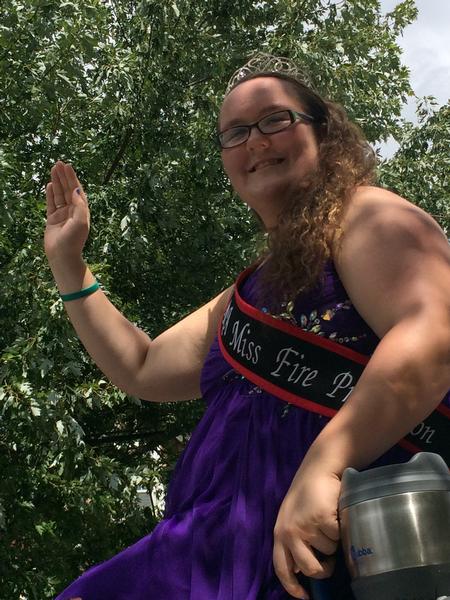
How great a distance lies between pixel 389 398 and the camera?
1.39 meters

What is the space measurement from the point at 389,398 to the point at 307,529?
237 mm

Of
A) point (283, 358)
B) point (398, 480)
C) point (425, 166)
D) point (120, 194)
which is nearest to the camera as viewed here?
point (398, 480)

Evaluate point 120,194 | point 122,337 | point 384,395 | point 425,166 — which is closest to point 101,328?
point 122,337

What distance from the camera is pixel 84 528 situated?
7.13 meters

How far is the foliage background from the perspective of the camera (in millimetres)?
6203

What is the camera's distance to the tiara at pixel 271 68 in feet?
6.66

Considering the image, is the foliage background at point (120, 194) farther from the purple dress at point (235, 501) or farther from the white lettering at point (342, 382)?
the white lettering at point (342, 382)

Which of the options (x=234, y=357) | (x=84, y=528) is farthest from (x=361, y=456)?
(x=84, y=528)

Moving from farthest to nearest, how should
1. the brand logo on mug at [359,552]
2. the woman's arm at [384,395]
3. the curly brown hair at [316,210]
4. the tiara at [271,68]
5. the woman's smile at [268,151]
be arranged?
the tiara at [271,68] → the woman's smile at [268,151] → the curly brown hair at [316,210] → the woman's arm at [384,395] → the brand logo on mug at [359,552]

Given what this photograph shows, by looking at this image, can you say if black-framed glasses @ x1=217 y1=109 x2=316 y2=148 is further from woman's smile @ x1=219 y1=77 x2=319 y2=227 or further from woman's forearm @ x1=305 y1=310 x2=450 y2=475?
woman's forearm @ x1=305 y1=310 x2=450 y2=475

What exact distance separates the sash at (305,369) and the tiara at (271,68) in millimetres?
585

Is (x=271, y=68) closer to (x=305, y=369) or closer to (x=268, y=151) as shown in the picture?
(x=268, y=151)

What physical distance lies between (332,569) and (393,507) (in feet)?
0.65

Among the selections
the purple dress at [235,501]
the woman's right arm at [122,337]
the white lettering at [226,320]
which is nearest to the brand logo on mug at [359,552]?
the purple dress at [235,501]
